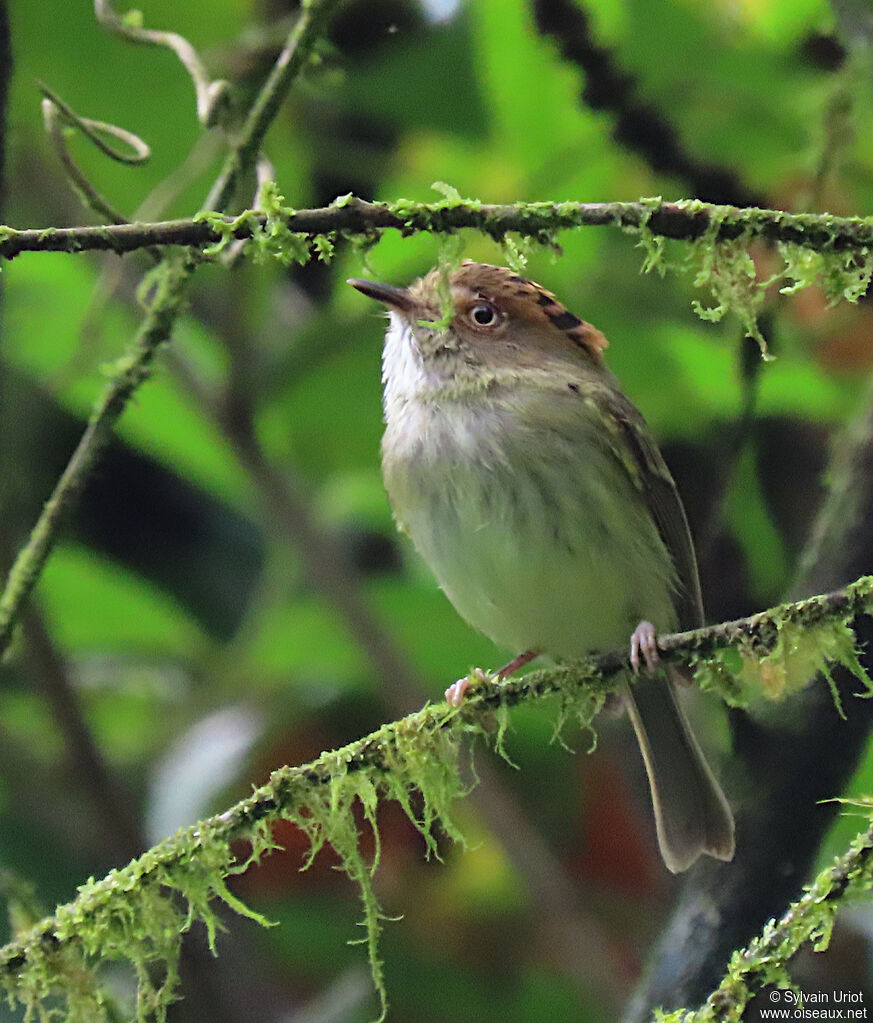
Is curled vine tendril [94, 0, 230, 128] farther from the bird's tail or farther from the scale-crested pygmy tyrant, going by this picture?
the bird's tail

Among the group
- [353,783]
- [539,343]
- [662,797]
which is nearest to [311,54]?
[353,783]

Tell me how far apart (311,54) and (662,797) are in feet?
5.78

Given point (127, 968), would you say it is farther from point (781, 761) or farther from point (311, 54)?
point (311, 54)

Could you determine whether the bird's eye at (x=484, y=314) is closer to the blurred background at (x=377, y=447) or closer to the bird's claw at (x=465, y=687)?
A: the blurred background at (x=377, y=447)

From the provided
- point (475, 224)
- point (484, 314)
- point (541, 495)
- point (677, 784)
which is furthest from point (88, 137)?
point (677, 784)

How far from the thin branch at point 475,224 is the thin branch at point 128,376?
30.7 inches

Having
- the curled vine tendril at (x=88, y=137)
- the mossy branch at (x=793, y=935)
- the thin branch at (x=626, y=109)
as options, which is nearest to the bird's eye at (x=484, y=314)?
the thin branch at (x=626, y=109)

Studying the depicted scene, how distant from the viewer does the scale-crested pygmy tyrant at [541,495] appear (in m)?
2.94

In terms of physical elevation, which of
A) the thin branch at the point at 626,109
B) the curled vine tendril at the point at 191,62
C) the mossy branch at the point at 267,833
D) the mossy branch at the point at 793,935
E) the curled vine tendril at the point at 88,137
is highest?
the thin branch at the point at 626,109

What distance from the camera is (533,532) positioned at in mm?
2922

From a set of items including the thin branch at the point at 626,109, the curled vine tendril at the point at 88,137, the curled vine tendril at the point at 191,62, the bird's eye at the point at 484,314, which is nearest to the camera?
the curled vine tendril at the point at 88,137

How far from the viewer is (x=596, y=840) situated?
157 inches

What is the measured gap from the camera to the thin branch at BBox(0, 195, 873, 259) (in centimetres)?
132

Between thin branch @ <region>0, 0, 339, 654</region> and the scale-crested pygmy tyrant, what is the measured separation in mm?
768
